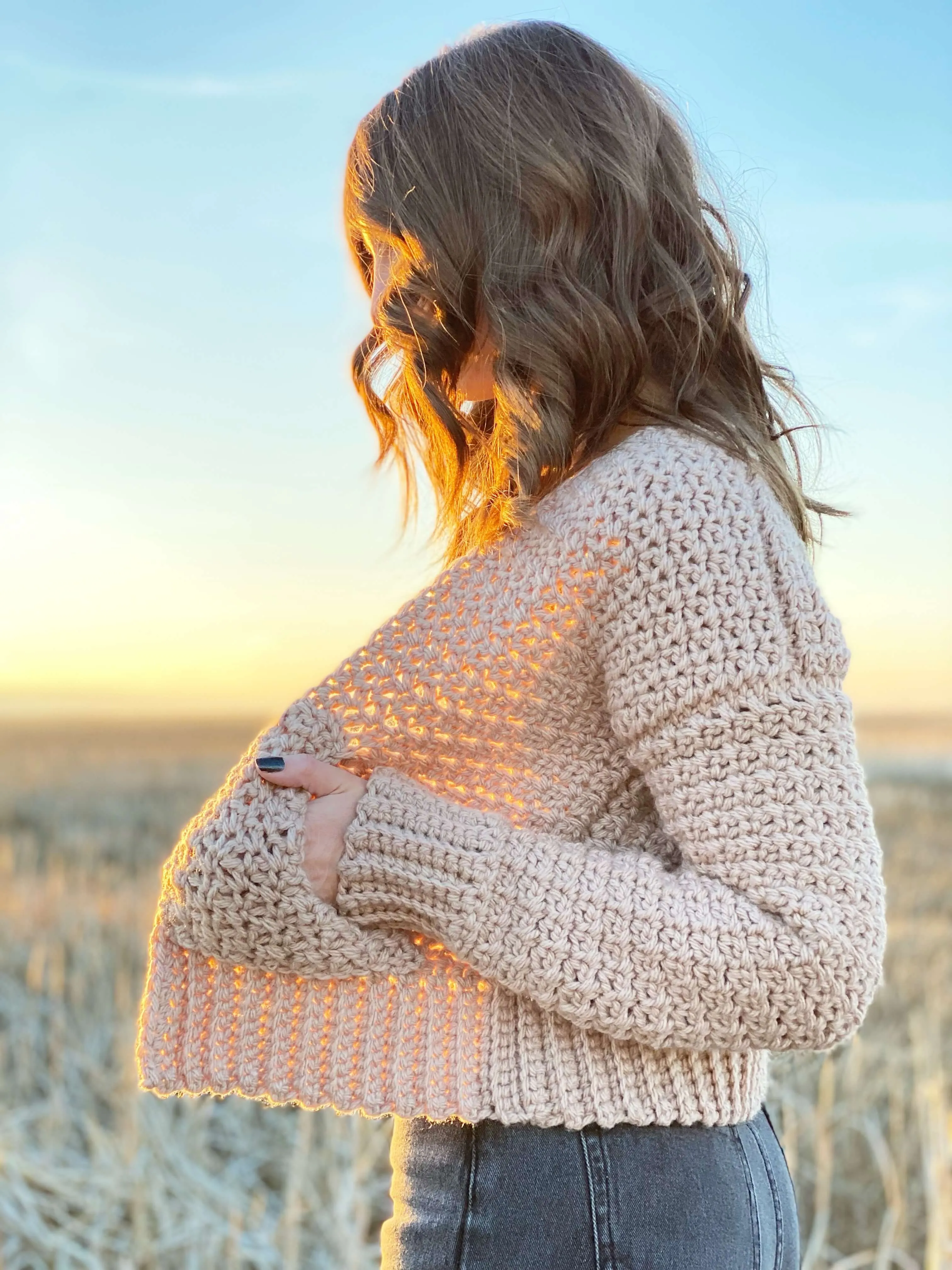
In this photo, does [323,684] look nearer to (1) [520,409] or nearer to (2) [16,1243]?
(1) [520,409]

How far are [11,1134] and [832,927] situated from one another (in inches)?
88.8

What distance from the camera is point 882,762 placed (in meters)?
6.13

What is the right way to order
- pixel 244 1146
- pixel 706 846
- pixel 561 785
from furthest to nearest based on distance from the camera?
pixel 244 1146
pixel 561 785
pixel 706 846

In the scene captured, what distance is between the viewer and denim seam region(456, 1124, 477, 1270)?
3.01ft

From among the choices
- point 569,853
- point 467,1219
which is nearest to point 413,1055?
point 467,1219

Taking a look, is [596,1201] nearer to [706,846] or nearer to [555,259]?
[706,846]

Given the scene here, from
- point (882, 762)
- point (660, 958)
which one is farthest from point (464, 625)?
point (882, 762)

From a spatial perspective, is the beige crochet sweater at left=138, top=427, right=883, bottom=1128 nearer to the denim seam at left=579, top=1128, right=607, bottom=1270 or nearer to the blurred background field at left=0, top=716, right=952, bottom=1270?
the denim seam at left=579, top=1128, right=607, bottom=1270

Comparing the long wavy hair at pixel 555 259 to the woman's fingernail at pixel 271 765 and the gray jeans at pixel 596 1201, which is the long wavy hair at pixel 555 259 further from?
the gray jeans at pixel 596 1201

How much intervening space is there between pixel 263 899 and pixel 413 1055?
194 millimetres

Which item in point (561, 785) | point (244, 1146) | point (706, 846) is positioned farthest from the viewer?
point (244, 1146)

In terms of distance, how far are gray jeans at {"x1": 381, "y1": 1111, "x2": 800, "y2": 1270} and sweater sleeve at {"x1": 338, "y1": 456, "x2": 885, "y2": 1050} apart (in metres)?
0.11

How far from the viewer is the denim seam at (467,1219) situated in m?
0.92

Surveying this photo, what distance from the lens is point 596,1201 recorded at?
891 mm
